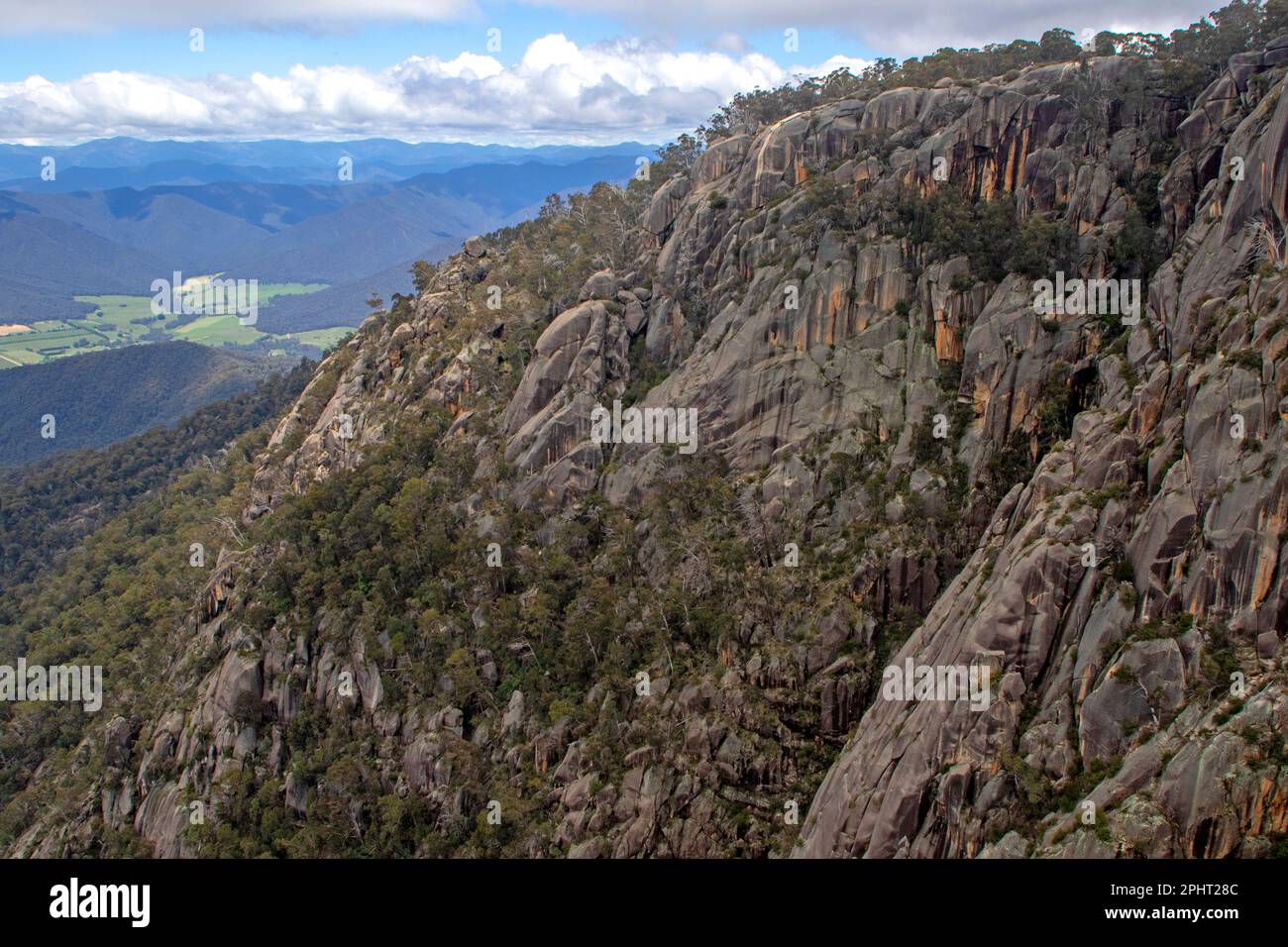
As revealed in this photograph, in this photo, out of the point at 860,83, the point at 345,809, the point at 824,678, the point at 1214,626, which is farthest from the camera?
the point at 860,83

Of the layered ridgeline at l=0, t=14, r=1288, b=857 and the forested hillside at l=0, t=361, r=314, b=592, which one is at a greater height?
the layered ridgeline at l=0, t=14, r=1288, b=857

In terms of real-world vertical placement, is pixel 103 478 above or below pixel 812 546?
below

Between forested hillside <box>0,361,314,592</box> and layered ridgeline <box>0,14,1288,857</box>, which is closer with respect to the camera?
layered ridgeline <box>0,14,1288,857</box>

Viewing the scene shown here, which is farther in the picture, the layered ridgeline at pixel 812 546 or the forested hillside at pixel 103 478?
the forested hillside at pixel 103 478

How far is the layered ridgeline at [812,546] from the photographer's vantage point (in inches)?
1500

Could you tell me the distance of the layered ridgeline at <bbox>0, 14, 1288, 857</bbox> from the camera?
125ft

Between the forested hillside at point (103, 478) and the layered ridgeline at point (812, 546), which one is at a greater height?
the layered ridgeline at point (812, 546)

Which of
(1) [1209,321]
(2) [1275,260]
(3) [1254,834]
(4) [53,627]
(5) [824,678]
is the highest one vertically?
(2) [1275,260]

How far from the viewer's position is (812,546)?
5900cm

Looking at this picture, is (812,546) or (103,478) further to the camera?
(103,478)
